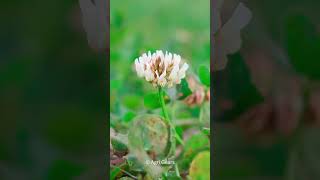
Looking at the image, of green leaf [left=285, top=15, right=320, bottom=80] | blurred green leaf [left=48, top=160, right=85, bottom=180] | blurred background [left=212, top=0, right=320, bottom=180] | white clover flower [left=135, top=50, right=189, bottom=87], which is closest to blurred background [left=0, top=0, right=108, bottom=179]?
blurred green leaf [left=48, top=160, right=85, bottom=180]

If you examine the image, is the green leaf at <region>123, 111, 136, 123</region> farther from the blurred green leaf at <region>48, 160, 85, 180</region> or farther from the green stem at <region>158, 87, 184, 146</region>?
the blurred green leaf at <region>48, 160, 85, 180</region>

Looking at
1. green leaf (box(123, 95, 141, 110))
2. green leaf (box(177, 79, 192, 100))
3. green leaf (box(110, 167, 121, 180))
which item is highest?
green leaf (box(177, 79, 192, 100))

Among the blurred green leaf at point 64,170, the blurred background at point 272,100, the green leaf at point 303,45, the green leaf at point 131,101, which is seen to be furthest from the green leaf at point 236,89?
the blurred green leaf at point 64,170

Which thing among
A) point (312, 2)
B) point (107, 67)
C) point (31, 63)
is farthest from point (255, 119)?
point (31, 63)

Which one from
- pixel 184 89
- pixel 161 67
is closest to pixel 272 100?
pixel 184 89

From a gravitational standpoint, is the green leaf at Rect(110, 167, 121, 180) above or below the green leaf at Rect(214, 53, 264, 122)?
below

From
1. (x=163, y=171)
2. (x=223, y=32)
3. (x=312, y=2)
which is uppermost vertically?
(x=312, y=2)

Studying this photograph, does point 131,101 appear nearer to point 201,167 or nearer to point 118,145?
point 118,145

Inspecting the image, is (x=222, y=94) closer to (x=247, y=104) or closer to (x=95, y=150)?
(x=247, y=104)
